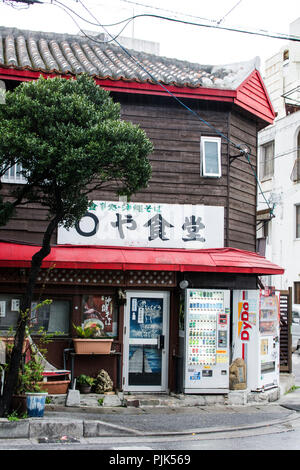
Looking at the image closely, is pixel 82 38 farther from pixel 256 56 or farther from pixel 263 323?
pixel 263 323

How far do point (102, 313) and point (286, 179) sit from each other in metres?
24.0

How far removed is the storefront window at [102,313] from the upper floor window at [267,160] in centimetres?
2507

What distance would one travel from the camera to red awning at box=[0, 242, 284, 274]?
1298 centimetres

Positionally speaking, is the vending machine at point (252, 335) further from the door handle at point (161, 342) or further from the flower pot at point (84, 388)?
the flower pot at point (84, 388)

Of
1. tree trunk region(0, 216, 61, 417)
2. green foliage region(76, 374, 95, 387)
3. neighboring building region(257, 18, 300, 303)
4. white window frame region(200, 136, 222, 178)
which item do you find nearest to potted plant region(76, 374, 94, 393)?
green foliage region(76, 374, 95, 387)

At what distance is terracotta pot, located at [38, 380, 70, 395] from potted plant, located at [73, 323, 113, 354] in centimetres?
85

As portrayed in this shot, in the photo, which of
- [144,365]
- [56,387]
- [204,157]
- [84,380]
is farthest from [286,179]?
[56,387]

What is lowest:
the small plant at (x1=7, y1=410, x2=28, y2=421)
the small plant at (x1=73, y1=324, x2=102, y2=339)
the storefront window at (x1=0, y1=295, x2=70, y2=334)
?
the small plant at (x1=7, y1=410, x2=28, y2=421)

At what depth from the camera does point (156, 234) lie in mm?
14414

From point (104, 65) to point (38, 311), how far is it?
22.6ft

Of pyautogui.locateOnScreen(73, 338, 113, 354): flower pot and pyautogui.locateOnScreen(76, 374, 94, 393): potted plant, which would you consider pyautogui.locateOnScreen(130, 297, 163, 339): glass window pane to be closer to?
pyautogui.locateOnScreen(73, 338, 113, 354): flower pot

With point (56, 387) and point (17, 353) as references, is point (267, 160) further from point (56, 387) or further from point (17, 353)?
point (17, 353)
